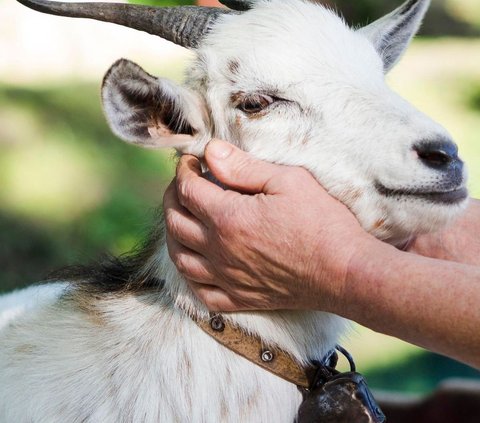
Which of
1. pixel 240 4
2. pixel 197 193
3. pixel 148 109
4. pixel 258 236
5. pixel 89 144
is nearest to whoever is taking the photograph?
pixel 258 236

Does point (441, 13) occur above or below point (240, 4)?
below

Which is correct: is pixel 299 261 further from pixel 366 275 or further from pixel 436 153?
pixel 436 153

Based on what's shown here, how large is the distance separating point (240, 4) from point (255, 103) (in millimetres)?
781

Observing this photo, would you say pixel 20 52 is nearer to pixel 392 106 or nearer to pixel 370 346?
pixel 370 346

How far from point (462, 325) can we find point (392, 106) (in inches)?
34.4

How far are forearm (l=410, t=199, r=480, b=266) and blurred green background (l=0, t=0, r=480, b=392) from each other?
243 centimetres

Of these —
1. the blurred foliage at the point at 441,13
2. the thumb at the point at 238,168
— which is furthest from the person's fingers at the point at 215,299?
the blurred foliage at the point at 441,13

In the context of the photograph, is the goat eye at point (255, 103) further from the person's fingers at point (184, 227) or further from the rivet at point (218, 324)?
the rivet at point (218, 324)

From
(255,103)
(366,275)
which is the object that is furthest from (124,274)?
(366,275)

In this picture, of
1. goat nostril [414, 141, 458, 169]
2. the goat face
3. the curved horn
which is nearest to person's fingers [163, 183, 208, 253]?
the goat face

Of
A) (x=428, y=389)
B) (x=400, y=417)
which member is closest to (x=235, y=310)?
(x=400, y=417)

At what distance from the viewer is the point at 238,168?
3.22 metres

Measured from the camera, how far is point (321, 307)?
10.2 feet

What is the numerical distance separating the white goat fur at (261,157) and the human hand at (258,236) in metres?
0.12
